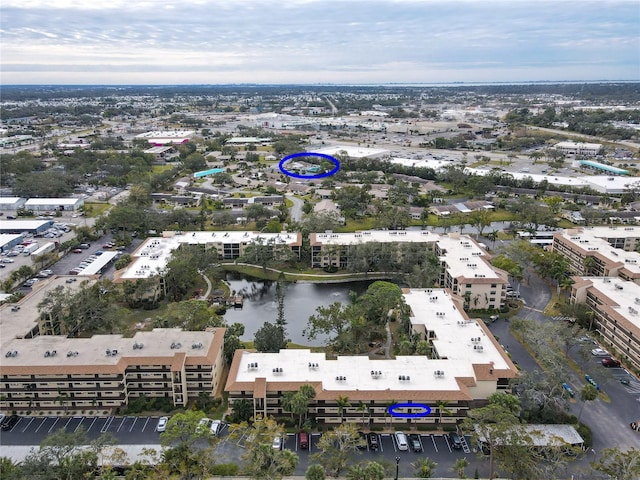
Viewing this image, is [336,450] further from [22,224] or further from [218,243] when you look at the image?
[22,224]

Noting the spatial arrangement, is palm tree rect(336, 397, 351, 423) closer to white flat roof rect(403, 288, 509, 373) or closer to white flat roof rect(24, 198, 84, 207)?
white flat roof rect(403, 288, 509, 373)

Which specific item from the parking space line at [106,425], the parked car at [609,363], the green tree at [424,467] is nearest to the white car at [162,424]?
the parking space line at [106,425]

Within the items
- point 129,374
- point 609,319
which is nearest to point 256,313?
point 129,374

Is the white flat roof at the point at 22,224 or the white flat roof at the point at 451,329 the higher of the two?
the white flat roof at the point at 451,329

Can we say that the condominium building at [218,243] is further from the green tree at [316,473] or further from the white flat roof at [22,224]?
the green tree at [316,473]

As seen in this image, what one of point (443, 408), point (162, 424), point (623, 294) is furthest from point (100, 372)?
point (623, 294)

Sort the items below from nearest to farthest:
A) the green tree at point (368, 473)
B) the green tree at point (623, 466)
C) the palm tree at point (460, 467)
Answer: the green tree at point (623, 466) → the green tree at point (368, 473) → the palm tree at point (460, 467)

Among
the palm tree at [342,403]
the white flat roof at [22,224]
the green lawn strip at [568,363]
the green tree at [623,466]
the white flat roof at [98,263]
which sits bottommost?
the green lawn strip at [568,363]
